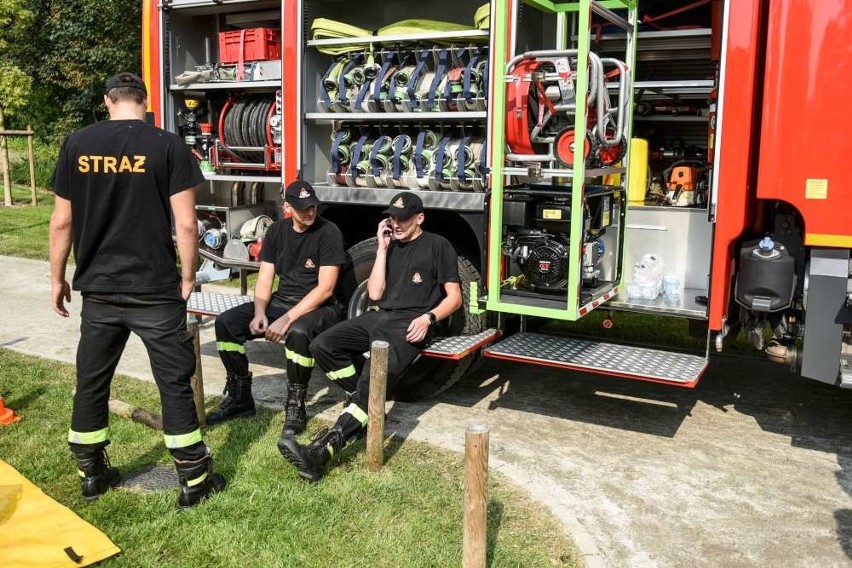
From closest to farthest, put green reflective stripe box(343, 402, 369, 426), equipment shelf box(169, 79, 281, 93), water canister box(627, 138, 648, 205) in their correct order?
green reflective stripe box(343, 402, 369, 426) → water canister box(627, 138, 648, 205) → equipment shelf box(169, 79, 281, 93)

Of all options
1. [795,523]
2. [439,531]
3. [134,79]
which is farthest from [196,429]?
[795,523]

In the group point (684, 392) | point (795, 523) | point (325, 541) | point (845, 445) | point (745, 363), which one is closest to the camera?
point (325, 541)

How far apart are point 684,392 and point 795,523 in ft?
6.82

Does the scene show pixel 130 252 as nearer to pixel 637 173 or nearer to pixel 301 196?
pixel 301 196

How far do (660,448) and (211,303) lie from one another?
3.36m

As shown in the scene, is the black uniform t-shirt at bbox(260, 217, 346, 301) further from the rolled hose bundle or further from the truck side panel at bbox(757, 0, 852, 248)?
the truck side panel at bbox(757, 0, 852, 248)

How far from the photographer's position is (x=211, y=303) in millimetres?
6281

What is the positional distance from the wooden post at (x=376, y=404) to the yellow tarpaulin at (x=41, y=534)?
4.41 feet

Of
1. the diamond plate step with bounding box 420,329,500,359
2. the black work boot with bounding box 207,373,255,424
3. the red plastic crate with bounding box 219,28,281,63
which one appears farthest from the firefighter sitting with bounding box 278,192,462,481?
the red plastic crate with bounding box 219,28,281,63

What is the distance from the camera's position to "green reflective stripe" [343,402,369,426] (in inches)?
177

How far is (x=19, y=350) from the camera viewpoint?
6793mm

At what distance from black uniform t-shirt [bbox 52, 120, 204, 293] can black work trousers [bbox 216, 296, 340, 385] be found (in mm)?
1302

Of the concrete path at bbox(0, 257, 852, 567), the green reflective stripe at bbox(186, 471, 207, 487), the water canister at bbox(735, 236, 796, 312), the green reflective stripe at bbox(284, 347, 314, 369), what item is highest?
the water canister at bbox(735, 236, 796, 312)

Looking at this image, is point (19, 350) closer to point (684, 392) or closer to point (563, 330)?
point (563, 330)
